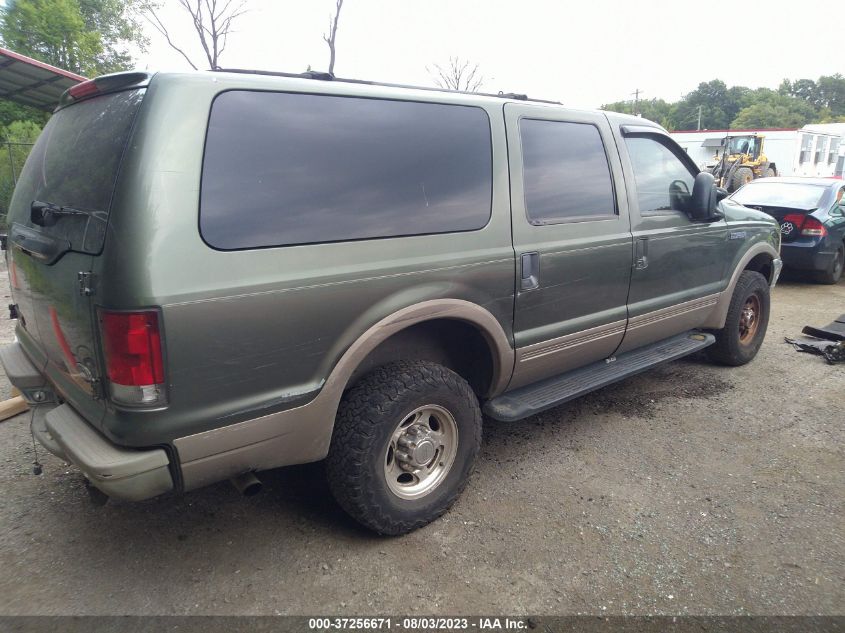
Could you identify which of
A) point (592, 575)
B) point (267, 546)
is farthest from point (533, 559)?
point (267, 546)

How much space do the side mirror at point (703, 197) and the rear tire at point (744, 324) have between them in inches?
40.4

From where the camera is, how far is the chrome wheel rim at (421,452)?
9.05 ft

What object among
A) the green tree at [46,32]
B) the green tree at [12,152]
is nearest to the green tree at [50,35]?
the green tree at [46,32]

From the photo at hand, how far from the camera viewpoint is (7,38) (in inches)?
712

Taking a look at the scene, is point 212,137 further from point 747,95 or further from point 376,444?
point 747,95

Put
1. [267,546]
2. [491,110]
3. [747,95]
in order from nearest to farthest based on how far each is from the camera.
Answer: [267,546] < [491,110] < [747,95]

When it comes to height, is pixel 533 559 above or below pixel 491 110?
below

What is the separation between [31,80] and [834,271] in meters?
11.2

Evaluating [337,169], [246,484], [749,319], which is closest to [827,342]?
[749,319]

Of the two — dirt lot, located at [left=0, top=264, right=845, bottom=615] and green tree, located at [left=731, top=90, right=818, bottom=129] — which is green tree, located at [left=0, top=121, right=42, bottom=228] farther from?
green tree, located at [left=731, top=90, right=818, bottom=129]

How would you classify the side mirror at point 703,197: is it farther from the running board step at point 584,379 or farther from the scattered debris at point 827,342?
the scattered debris at point 827,342

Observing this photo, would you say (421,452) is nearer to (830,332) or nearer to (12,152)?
(830,332)

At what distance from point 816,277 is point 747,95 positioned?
9872 cm

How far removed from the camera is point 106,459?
6.70 feet
